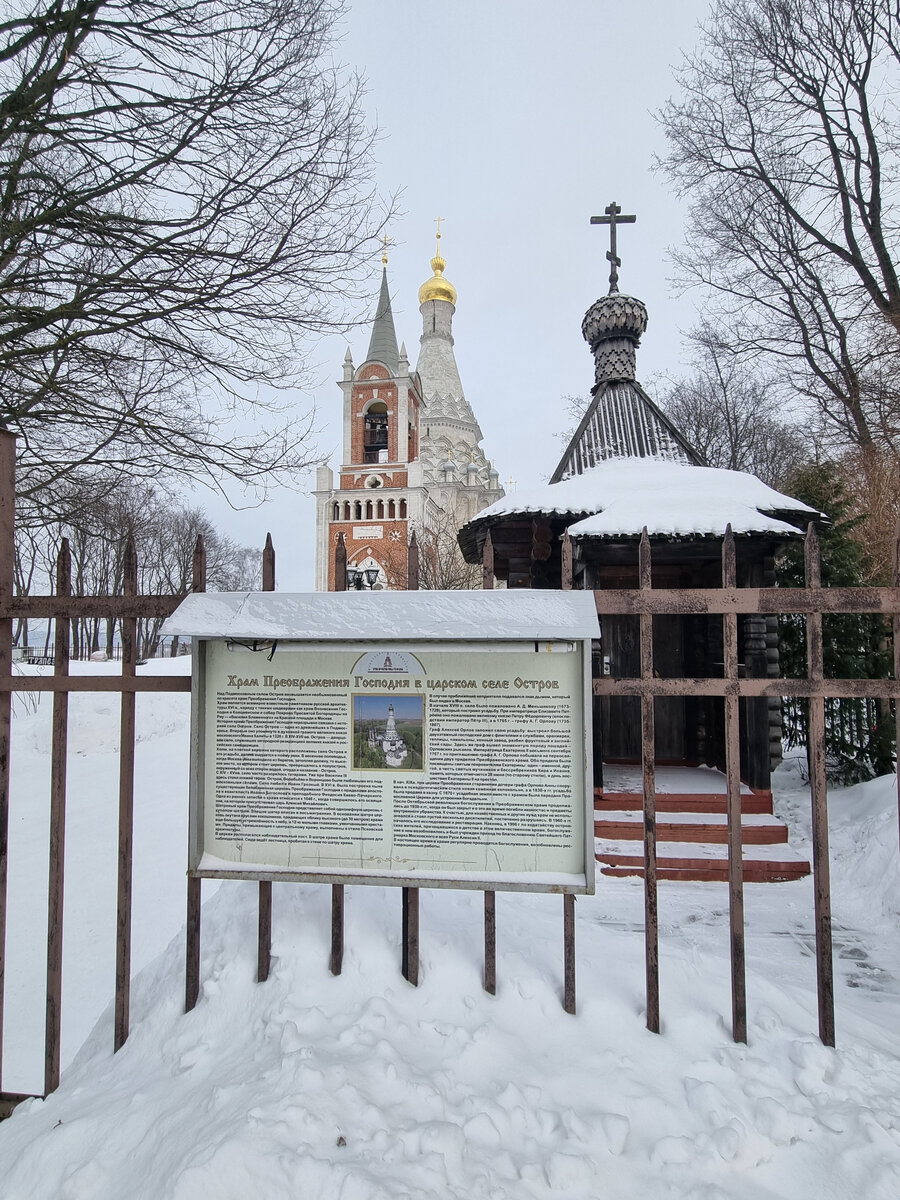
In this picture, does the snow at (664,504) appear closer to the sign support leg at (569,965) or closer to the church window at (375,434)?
the sign support leg at (569,965)

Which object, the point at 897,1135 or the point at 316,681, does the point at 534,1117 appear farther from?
the point at 316,681

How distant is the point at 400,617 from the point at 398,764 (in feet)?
1.98

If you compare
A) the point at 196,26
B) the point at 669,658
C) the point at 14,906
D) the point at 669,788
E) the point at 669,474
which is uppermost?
the point at 196,26

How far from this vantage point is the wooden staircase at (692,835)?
222 inches

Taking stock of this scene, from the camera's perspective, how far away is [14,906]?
607 cm

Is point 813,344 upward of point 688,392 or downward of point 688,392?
downward

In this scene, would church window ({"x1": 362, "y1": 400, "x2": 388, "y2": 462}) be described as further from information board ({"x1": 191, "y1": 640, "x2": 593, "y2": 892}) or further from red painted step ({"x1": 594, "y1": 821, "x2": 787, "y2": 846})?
information board ({"x1": 191, "y1": 640, "x2": 593, "y2": 892})

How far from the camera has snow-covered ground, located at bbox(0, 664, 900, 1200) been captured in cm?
188

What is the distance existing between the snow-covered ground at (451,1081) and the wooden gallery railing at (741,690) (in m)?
0.23

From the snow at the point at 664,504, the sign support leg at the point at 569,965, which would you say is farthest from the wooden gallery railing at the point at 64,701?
the snow at the point at 664,504

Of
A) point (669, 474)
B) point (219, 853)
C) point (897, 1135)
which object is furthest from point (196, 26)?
point (897, 1135)

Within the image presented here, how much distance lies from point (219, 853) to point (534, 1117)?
58.6 inches

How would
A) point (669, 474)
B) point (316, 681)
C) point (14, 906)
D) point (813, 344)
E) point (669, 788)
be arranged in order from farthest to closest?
1. point (813, 344)
2. point (669, 474)
3. point (669, 788)
4. point (14, 906)
5. point (316, 681)

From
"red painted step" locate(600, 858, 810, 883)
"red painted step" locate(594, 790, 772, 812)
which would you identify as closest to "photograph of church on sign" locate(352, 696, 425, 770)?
"red painted step" locate(600, 858, 810, 883)
